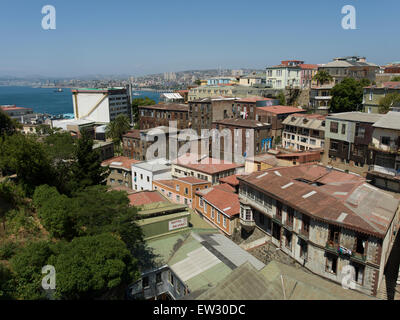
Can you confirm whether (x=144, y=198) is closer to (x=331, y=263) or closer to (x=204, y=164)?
(x=204, y=164)

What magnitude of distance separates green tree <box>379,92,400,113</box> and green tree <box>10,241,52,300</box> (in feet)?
150

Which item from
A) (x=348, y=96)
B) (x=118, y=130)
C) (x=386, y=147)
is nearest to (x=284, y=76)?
(x=348, y=96)

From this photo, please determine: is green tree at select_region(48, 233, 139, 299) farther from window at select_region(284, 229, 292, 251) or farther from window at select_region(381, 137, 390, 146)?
window at select_region(381, 137, 390, 146)

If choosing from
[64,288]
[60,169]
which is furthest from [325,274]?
[60,169]

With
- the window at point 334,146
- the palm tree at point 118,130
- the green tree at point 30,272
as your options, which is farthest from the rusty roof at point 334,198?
the palm tree at point 118,130

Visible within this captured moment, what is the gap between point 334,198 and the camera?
22750mm

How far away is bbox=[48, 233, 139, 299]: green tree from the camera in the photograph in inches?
585

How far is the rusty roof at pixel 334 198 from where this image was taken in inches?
796

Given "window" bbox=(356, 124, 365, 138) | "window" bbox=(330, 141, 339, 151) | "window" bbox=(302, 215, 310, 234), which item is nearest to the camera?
"window" bbox=(302, 215, 310, 234)

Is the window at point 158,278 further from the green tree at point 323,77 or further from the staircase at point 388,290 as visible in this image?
the green tree at point 323,77

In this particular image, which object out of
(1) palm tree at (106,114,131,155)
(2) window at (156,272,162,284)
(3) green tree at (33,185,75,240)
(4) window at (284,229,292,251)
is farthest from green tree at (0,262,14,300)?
(1) palm tree at (106,114,131,155)

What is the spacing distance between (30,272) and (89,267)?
2.89m
